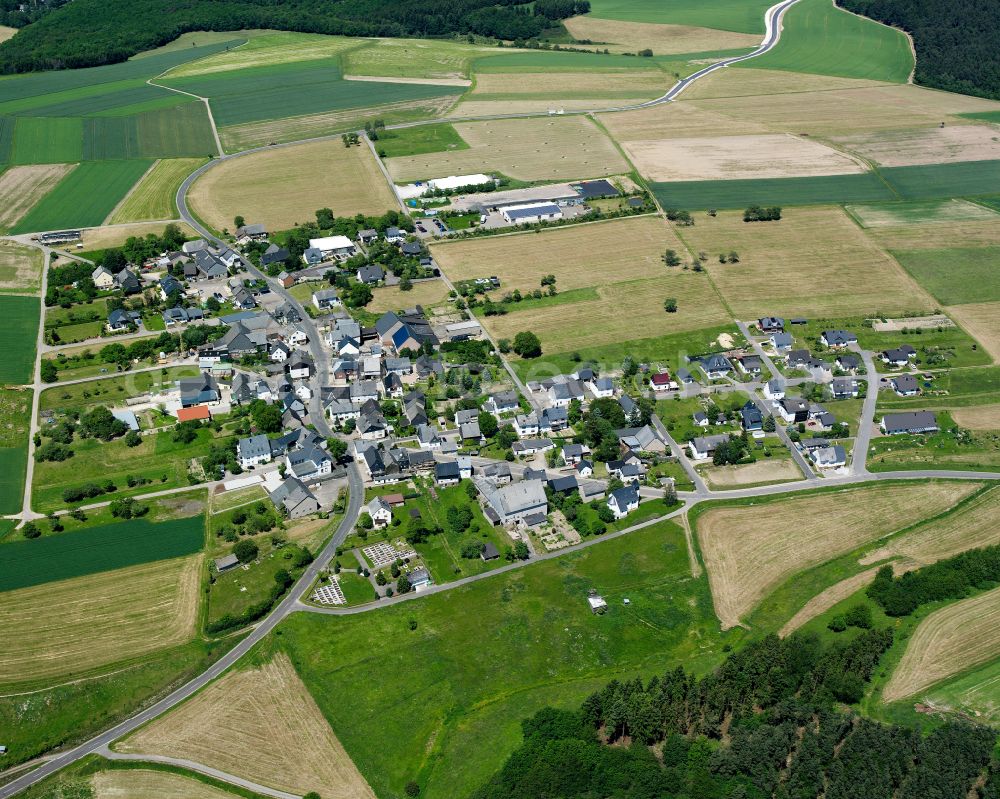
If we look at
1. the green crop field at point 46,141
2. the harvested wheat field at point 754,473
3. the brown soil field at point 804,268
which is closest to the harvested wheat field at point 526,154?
the brown soil field at point 804,268

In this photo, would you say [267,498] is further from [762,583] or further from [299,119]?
[299,119]

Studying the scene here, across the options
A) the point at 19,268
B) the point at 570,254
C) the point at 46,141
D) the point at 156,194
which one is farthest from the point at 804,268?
the point at 46,141

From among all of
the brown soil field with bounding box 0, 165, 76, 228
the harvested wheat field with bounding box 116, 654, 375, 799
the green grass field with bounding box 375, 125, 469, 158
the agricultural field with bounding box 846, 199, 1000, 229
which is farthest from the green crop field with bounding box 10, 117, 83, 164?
the agricultural field with bounding box 846, 199, 1000, 229

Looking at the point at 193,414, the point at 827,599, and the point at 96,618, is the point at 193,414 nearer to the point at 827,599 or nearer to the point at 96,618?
the point at 96,618

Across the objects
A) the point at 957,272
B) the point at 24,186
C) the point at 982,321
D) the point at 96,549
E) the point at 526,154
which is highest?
the point at 24,186

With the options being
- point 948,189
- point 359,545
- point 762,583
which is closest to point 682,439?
point 762,583

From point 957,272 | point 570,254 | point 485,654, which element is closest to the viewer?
point 485,654
